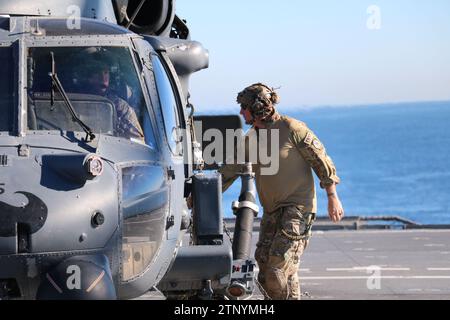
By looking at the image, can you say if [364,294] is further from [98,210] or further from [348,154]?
[348,154]

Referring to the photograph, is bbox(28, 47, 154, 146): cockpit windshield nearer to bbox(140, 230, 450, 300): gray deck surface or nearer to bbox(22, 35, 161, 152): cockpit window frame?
bbox(22, 35, 161, 152): cockpit window frame

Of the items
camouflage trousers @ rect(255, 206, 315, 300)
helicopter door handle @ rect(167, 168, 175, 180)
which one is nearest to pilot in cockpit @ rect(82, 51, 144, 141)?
helicopter door handle @ rect(167, 168, 175, 180)

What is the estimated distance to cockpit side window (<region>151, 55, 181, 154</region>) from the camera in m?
11.1

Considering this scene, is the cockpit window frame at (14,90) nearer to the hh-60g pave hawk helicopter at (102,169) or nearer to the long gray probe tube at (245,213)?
the hh-60g pave hawk helicopter at (102,169)

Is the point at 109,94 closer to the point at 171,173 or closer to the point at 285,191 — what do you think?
the point at 171,173

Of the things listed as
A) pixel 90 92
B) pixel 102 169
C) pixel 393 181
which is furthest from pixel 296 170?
pixel 393 181

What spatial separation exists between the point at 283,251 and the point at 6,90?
3010mm

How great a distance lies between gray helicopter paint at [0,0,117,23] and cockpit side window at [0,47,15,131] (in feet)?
3.22

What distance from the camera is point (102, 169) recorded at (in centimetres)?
975

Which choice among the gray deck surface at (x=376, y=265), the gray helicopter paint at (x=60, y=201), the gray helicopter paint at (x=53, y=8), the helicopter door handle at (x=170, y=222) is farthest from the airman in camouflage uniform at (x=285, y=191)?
the gray deck surface at (x=376, y=265)

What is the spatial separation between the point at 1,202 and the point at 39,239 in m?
0.35

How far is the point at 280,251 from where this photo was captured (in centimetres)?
1224

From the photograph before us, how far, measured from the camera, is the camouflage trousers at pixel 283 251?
12.2 m

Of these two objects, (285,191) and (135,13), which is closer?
(285,191)
